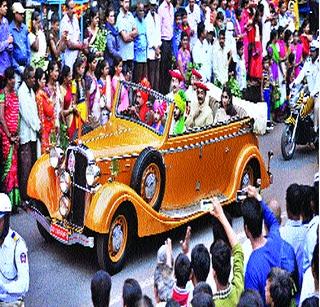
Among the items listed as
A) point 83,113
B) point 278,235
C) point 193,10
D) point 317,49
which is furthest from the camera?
point 193,10

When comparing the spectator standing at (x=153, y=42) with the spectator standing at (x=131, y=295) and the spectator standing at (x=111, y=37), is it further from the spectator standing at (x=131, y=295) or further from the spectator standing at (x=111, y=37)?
the spectator standing at (x=131, y=295)

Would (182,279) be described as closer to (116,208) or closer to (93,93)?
(116,208)

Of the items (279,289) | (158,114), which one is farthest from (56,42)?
(279,289)

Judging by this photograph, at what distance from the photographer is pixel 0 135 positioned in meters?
11.0

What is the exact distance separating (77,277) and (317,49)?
643cm

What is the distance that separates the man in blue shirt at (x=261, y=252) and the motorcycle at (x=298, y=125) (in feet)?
22.7

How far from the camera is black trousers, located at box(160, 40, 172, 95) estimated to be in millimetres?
15235

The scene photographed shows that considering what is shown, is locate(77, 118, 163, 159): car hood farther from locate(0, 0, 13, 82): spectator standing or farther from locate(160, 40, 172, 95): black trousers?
locate(160, 40, 172, 95): black trousers

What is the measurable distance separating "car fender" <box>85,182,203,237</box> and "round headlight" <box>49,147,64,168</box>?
0.61m

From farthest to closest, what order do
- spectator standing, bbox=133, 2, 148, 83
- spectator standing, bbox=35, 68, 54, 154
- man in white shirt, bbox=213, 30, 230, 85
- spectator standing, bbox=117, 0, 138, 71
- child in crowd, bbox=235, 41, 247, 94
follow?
1. child in crowd, bbox=235, 41, 247, 94
2. man in white shirt, bbox=213, 30, 230, 85
3. spectator standing, bbox=133, 2, 148, 83
4. spectator standing, bbox=117, 0, 138, 71
5. spectator standing, bbox=35, 68, 54, 154

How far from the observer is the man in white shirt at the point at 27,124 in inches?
441

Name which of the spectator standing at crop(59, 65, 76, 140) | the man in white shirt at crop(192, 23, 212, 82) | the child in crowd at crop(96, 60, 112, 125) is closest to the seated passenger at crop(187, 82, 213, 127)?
the child in crowd at crop(96, 60, 112, 125)

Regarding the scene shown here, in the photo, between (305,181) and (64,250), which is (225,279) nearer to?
(64,250)

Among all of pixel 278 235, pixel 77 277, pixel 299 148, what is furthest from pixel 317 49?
pixel 278 235
